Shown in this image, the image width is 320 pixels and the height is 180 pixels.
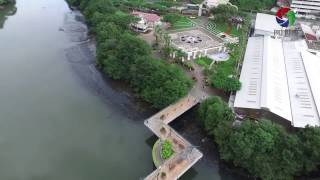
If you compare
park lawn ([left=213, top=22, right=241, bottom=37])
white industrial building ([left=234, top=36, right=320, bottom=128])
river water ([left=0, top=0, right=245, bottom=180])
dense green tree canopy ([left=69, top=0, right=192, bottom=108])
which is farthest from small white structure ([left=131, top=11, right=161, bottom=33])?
white industrial building ([left=234, top=36, right=320, bottom=128])

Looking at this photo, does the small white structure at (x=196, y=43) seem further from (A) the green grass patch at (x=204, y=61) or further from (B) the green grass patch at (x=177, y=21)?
(B) the green grass patch at (x=177, y=21)

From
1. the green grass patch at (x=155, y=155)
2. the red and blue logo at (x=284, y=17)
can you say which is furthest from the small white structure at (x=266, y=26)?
the green grass patch at (x=155, y=155)

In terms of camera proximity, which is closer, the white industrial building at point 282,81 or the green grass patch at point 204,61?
the white industrial building at point 282,81

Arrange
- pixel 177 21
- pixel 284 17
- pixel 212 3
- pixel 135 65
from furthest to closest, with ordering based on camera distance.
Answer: pixel 212 3 < pixel 177 21 < pixel 284 17 < pixel 135 65

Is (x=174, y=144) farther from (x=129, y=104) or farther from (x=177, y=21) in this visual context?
(x=177, y=21)

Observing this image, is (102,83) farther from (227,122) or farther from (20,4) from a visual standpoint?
(20,4)

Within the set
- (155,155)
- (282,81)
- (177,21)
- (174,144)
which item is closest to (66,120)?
(155,155)

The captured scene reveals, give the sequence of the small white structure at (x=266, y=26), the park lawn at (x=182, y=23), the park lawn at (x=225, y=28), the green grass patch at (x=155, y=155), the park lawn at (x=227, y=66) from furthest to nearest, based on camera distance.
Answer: the park lawn at (x=182, y=23), the park lawn at (x=225, y=28), the small white structure at (x=266, y=26), the park lawn at (x=227, y=66), the green grass patch at (x=155, y=155)

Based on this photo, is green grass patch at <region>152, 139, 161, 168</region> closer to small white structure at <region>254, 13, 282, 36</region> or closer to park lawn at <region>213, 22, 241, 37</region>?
park lawn at <region>213, 22, 241, 37</region>
